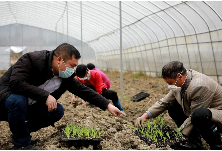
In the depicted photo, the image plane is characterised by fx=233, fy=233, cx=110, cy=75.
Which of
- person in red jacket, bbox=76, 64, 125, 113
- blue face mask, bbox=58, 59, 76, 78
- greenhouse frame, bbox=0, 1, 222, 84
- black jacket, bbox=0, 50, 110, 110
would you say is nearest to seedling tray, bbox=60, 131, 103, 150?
black jacket, bbox=0, 50, 110, 110

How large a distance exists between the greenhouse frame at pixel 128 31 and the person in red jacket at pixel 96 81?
1331 mm

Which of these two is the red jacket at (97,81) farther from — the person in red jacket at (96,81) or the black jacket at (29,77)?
the black jacket at (29,77)

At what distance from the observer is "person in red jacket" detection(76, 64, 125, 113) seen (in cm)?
456

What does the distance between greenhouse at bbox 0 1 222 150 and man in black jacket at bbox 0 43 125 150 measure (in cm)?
31

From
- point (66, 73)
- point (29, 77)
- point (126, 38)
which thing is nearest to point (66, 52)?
point (66, 73)

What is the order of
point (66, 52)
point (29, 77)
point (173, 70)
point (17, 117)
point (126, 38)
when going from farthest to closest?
1. point (126, 38)
2. point (173, 70)
3. point (66, 52)
4. point (29, 77)
5. point (17, 117)

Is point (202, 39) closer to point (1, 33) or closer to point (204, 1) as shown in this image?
point (204, 1)

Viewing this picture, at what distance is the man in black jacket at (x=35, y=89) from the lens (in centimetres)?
240

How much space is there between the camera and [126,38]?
1438 centimetres

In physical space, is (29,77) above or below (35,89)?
above

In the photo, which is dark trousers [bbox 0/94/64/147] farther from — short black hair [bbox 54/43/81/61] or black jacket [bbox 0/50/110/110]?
short black hair [bbox 54/43/81/61]

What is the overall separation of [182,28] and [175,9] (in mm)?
1192

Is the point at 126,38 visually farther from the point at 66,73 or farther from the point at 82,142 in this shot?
the point at 82,142

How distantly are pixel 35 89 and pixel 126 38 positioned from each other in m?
12.3
